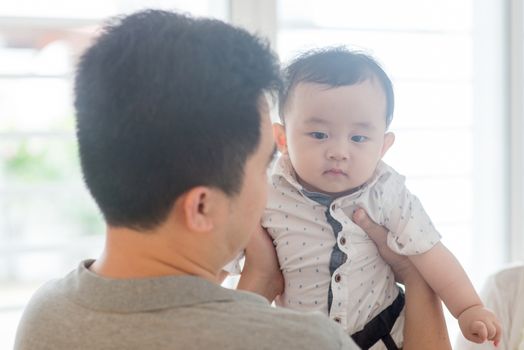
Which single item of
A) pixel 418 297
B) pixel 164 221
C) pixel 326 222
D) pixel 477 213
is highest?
pixel 164 221

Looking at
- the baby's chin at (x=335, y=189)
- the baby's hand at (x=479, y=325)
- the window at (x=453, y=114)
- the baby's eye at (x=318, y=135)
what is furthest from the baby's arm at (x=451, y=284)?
the window at (x=453, y=114)

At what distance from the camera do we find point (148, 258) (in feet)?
2.67

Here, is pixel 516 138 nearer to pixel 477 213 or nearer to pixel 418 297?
pixel 477 213

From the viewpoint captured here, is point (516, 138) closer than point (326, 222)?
No

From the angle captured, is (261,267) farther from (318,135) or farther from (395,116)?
(395,116)

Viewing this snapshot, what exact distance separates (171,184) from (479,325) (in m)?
0.68

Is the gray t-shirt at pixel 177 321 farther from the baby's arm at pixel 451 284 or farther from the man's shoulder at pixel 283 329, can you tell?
the baby's arm at pixel 451 284

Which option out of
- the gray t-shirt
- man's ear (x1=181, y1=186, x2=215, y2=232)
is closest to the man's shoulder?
the gray t-shirt

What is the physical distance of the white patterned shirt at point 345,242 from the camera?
4.03ft

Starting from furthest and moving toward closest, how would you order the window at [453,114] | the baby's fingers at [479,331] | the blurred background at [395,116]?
1. the window at [453,114]
2. the blurred background at [395,116]
3. the baby's fingers at [479,331]

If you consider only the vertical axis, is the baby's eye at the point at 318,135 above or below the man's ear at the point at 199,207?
below

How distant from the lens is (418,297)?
4.12 ft

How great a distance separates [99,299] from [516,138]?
68.0 inches

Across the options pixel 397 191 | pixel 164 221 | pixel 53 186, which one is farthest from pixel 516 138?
pixel 164 221
